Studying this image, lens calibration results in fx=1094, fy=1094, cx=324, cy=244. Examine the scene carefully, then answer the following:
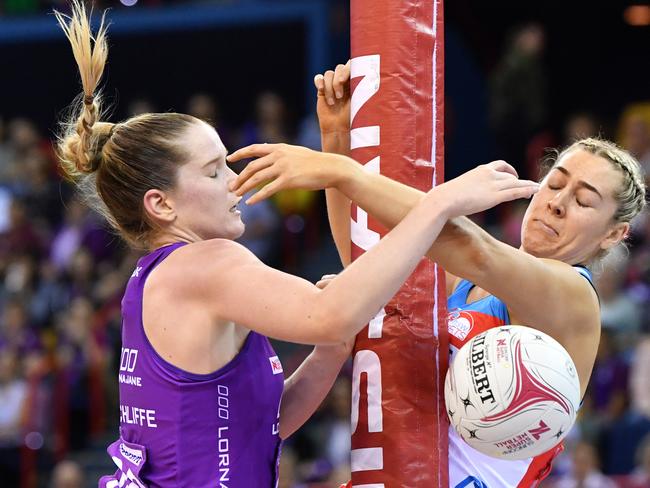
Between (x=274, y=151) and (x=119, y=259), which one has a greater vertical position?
(x=274, y=151)

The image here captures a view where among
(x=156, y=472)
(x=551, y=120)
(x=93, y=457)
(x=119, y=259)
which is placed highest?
(x=156, y=472)

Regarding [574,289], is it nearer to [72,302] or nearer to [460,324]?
[460,324]

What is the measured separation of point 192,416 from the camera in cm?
293

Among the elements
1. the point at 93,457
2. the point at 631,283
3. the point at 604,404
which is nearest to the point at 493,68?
the point at 631,283

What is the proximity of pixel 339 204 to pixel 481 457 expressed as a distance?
0.94 metres

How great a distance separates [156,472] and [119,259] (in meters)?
8.35

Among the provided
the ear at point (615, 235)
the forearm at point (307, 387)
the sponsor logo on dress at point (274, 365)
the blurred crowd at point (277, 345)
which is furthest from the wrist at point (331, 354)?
the blurred crowd at point (277, 345)

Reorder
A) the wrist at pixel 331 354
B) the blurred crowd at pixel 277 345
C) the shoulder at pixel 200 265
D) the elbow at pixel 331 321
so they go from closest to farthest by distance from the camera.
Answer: the elbow at pixel 331 321
the shoulder at pixel 200 265
the wrist at pixel 331 354
the blurred crowd at pixel 277 345

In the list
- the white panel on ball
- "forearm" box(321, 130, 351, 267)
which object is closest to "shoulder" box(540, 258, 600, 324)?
the white panel on ball

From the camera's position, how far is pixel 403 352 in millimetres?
3205

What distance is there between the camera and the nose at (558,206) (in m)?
3.47

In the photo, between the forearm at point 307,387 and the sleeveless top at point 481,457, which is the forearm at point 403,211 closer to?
the sleeveless top at point 481,457

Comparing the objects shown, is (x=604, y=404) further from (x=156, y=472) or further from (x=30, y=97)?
(x=30, y=97)

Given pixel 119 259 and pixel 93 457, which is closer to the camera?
pixel 93 457
